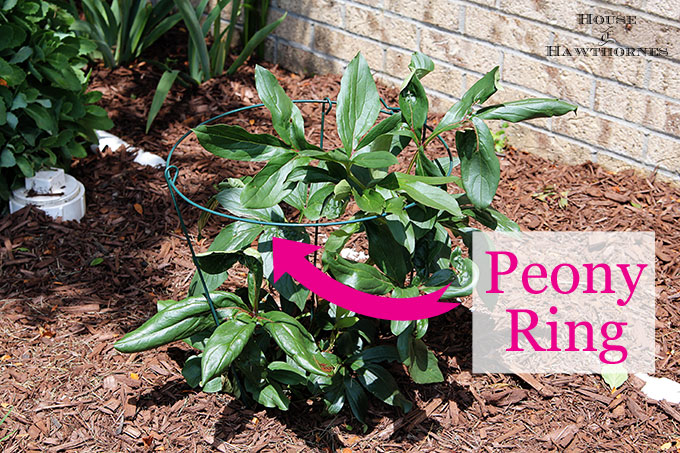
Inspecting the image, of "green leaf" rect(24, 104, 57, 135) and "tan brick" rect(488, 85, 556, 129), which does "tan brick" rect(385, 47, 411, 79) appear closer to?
"tan brick" rect(488, 85, 556, 129)

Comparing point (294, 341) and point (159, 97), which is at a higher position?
point (159, 97)

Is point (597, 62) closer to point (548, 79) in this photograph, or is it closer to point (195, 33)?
point (548, 79)

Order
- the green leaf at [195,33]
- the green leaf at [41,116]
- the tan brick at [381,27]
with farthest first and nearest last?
the tan brick at [381,27]
the green leaf at [195,33]
the green leaf at [41,116]

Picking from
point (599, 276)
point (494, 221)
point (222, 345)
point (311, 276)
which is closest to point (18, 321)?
point (222, 345)

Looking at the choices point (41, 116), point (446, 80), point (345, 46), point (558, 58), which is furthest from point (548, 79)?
point (41, 116)

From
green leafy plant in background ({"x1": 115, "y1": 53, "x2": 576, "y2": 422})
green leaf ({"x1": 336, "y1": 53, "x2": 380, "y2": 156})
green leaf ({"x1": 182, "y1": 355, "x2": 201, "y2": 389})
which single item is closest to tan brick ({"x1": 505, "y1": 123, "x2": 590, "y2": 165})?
green leafy plant in background ({"x1": 115, "y1": 53, "x2": 576, "y2": 422})

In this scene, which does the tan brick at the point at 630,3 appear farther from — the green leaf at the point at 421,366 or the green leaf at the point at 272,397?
the green leaf at the point at 272,397

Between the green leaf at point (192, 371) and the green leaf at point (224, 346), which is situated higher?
the green leaf at point (224, 346)

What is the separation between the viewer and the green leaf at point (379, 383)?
7.47 feet

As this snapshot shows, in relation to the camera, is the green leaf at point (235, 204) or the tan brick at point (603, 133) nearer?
A: the green leaf at point (235, 204)

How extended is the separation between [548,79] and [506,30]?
31 cm

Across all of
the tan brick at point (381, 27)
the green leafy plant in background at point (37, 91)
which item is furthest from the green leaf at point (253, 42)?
the green leafy plant in background at point (37, 91)

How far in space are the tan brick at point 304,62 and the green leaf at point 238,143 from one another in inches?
92.0

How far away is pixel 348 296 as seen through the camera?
1.95m
